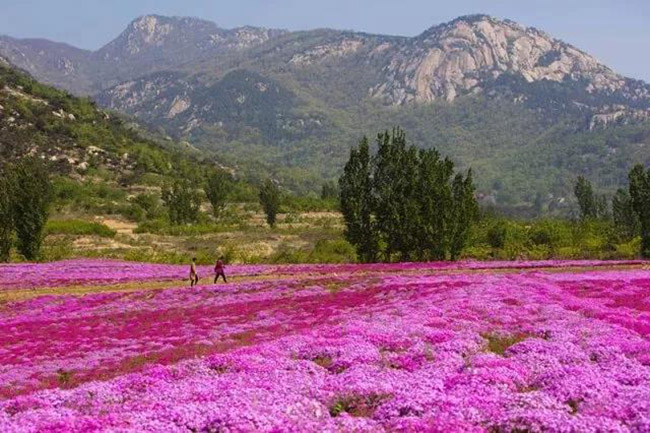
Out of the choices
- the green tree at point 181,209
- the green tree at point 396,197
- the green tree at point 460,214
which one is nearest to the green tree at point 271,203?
the green tree at point 181,209

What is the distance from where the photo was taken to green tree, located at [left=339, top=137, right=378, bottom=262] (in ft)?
208

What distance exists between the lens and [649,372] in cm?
1590

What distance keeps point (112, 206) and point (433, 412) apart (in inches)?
4794

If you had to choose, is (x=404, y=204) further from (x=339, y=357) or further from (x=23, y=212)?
(x=339, y=357)

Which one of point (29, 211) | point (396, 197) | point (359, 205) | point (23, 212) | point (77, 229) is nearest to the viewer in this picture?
point (396, 197)

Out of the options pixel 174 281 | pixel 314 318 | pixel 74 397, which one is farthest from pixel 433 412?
pixel 174 281

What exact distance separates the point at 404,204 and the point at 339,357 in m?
43.6

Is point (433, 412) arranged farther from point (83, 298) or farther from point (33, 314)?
point (83, 298)

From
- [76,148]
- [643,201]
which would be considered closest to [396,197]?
[643,201]

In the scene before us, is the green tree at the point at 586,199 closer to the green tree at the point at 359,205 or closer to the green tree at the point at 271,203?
the green tree at the point at 271,203

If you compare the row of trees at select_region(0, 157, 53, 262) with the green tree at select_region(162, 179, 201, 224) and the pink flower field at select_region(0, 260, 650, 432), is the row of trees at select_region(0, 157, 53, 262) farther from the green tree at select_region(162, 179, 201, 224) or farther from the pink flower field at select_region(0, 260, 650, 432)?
the green tree at select_region(162, 179, 201, 224)

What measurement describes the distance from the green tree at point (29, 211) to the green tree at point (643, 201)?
62260 millimetres

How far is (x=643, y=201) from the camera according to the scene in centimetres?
6438

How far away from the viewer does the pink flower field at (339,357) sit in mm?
12453
